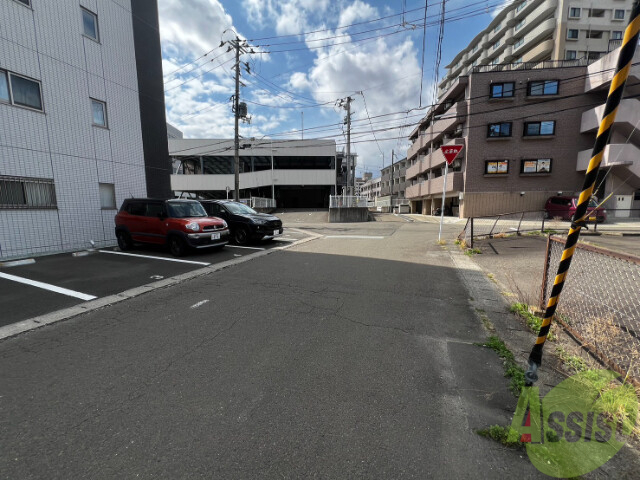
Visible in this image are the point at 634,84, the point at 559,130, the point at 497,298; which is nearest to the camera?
the point at 497,298

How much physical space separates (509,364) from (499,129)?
2474 centimetres

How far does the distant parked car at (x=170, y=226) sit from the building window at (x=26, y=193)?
2050 mm

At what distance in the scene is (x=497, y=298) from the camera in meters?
4.75

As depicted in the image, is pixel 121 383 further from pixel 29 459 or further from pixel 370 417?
pixel 370 417

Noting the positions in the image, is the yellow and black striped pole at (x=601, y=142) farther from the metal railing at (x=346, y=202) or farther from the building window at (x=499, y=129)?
the building window at (x=499, y=129)

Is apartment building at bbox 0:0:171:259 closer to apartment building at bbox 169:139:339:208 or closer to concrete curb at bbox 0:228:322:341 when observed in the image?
concrete curb at bbox 0:228:322:341

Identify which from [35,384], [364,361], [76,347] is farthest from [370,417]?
[76,347]

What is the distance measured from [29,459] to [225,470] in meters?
1.23

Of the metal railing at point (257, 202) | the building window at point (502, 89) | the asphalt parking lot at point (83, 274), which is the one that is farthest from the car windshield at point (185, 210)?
the building window at point (502, 89)

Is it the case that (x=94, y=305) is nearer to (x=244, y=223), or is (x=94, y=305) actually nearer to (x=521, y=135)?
(x=244, y=223)

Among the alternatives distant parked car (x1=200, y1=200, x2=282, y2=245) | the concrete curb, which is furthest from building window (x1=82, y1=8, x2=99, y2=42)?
the concrete curb

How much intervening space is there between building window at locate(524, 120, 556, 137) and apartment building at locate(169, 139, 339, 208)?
59.5 feet

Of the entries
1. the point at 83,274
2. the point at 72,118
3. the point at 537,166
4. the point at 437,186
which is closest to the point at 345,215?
the point at 437,186

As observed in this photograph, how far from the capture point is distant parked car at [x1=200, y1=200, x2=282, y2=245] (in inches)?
394
